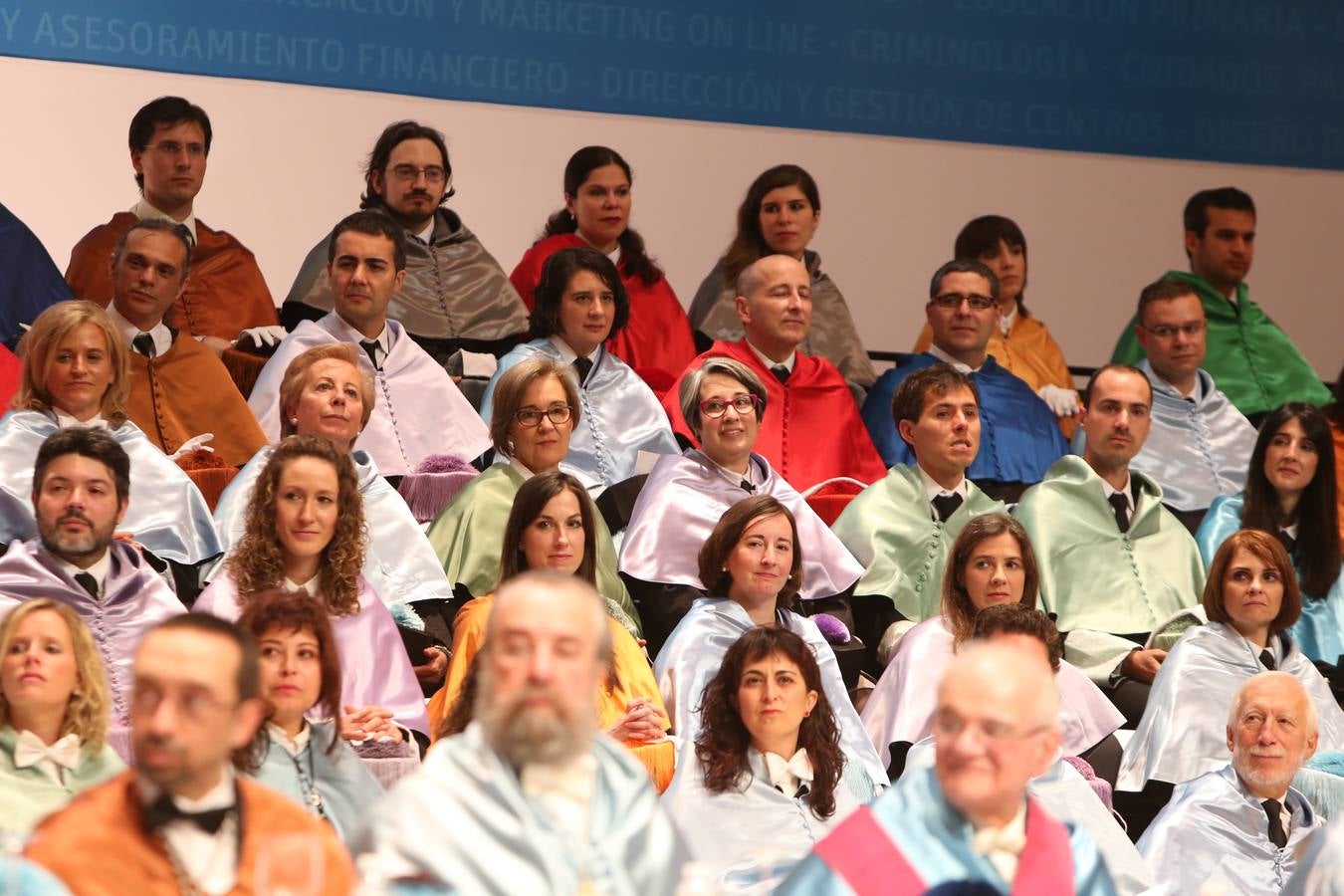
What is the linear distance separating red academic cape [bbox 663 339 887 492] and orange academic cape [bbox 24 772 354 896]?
4245 mm

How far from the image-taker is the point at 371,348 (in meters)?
7.21

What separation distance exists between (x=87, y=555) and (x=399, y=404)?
77.8 inches

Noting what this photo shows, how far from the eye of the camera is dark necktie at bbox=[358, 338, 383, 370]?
7.19 meters

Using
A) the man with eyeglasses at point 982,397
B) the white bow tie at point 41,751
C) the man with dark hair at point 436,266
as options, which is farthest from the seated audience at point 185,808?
the man with dark hair at point 436,266

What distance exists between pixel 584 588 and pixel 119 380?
2.87 m

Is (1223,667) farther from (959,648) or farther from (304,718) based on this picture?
(304,718)

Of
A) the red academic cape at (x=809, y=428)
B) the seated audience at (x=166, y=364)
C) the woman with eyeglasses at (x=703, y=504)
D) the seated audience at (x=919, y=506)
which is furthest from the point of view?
the red academic cape at (x=809, y=428)

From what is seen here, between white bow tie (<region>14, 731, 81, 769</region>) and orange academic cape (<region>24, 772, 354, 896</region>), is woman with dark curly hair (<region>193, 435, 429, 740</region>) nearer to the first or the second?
white bow tie (<region>14, 731, 81, 769</region>)

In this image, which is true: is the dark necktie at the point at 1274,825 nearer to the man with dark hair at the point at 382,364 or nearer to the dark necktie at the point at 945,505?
the dark necktie at the point at 945,505

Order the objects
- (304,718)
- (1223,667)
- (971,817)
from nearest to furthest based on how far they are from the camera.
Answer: (971,817) < (304,718) < (1223,667)

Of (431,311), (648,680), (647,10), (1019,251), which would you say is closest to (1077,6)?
(1019,251)

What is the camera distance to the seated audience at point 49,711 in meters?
4.34

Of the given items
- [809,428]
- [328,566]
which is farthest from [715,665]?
[809,428]

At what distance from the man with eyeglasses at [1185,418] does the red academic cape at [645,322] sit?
1.46m
